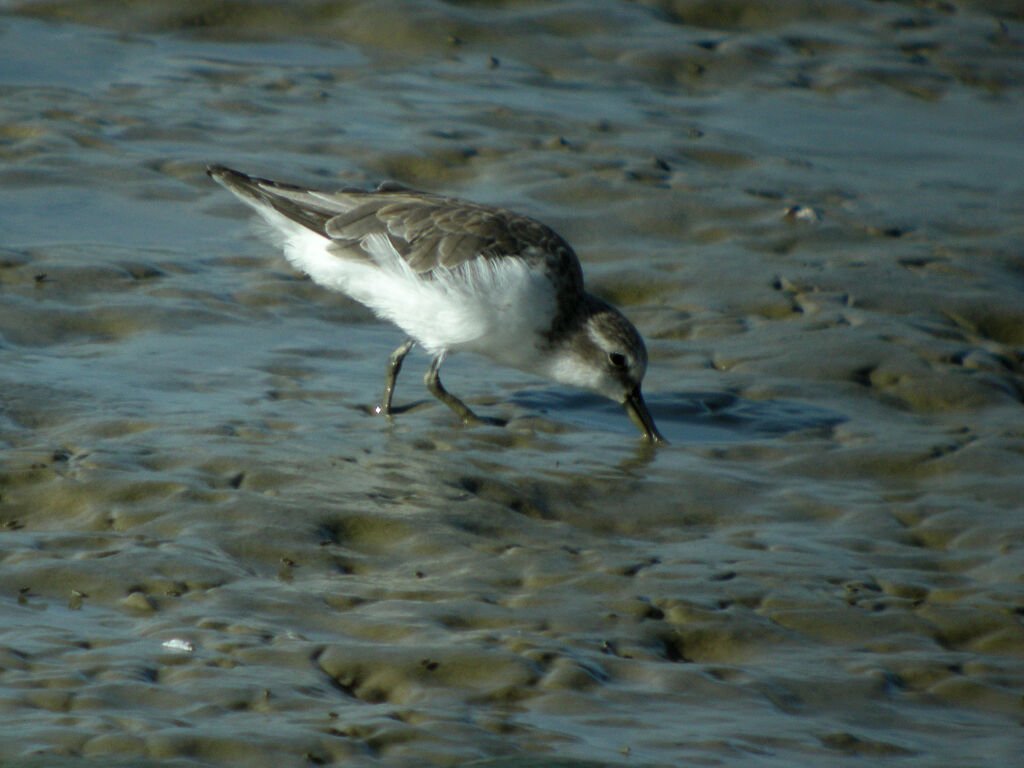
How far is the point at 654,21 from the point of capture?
1390 centimetres

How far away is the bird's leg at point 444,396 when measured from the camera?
7242 millimetres

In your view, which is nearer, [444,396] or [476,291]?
[476,291]

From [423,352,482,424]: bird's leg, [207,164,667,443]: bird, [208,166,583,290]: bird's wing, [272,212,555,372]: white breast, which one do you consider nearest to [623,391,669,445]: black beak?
[207,164,667,443]: bird

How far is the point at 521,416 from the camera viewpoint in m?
7.39

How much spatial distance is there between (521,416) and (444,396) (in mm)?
412

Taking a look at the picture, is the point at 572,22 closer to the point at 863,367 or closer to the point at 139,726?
the point at 863,367

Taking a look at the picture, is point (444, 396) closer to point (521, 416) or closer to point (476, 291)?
point (521, 416)

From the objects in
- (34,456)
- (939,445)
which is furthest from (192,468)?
(939,445)

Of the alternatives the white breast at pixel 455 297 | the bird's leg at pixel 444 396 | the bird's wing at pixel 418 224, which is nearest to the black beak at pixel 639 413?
the white breast at pixel 455 297

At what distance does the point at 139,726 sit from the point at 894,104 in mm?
10761

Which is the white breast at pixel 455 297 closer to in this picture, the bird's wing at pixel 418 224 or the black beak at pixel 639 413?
the bird's wing at pixel 418 224

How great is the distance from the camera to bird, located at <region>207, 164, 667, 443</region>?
23.5 feet

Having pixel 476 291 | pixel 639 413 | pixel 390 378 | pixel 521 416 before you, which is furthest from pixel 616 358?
pixel 390 378

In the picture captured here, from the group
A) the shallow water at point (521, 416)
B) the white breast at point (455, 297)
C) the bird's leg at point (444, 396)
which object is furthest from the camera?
the bird's leg at point (444, 396)
